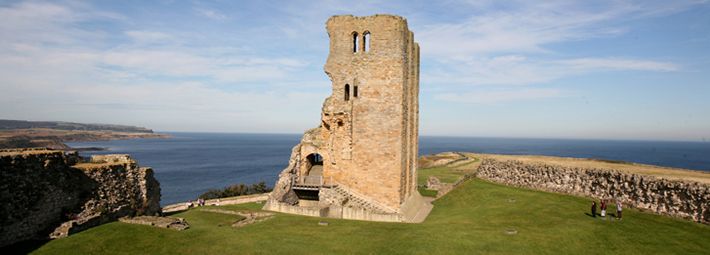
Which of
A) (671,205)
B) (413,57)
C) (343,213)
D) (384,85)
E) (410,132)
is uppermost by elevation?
(413,57)

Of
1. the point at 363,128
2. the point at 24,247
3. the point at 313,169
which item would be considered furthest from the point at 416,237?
the point at 313,169

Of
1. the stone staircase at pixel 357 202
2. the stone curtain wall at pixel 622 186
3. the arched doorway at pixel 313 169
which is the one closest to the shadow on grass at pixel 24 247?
the stone staircase at pixel 357 202

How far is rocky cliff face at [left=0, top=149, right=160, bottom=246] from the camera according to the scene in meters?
13.7

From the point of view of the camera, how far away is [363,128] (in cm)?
2425

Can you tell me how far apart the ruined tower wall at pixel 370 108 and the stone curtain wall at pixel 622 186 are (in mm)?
9517

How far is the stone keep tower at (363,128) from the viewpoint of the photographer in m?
23.6

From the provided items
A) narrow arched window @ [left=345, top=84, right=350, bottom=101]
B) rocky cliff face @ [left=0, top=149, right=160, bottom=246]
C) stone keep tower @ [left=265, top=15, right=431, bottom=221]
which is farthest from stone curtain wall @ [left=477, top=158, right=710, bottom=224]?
rocky cliff face @ [left=0, top=149, right=160, bottom=246]

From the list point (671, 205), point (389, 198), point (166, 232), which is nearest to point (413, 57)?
point (389, 198)

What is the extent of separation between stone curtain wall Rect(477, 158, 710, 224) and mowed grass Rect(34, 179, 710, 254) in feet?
2.09

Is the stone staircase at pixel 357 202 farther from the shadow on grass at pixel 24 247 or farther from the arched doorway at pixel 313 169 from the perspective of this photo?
the shadow on grass at pixel 24 247

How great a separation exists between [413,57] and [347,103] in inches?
232

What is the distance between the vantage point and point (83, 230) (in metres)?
15.6

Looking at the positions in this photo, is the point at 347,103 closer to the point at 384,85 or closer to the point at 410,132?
the point at 384,85

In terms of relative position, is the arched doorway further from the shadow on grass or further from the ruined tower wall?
the shadow on grass
